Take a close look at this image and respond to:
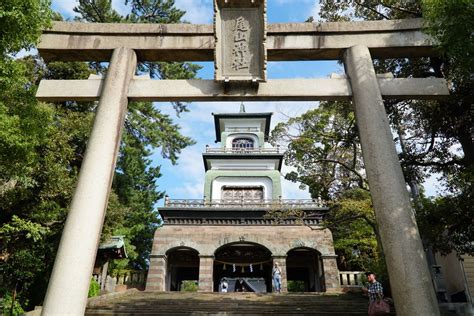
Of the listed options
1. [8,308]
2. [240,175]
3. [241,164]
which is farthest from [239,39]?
[241,164]

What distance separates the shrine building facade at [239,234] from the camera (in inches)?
651

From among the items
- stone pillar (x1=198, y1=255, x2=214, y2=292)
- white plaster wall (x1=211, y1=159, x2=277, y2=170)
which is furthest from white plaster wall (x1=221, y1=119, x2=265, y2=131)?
stone pillar (x1=198, y1=255, x2=214, y2=292)

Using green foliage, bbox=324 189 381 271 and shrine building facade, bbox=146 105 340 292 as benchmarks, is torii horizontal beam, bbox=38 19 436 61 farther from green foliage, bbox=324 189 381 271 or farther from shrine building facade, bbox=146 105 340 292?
green foliage, bbox=324 189 381 271

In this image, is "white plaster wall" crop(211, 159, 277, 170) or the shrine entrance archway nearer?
the shrine entrance archway

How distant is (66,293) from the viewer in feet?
15.8

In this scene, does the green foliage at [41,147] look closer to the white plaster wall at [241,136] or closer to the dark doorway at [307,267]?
the white plaster wall at [241,136]

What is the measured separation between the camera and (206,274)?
642 inches

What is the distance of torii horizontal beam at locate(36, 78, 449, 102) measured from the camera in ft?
21.1

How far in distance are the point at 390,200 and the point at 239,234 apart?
1233 cm

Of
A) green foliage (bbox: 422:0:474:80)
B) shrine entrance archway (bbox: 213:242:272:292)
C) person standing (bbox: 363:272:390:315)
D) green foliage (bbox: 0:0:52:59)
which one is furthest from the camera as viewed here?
shrine entrance archway (bbox: 213:242:272:292)

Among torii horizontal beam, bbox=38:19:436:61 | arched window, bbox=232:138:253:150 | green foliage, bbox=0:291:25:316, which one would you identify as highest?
arched window, bbox=232:138:253:150

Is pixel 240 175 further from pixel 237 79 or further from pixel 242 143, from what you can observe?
pixel 237 79

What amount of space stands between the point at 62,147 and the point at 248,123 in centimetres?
1332

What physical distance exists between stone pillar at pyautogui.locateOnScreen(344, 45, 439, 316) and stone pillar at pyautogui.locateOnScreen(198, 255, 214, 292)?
39.6ft
